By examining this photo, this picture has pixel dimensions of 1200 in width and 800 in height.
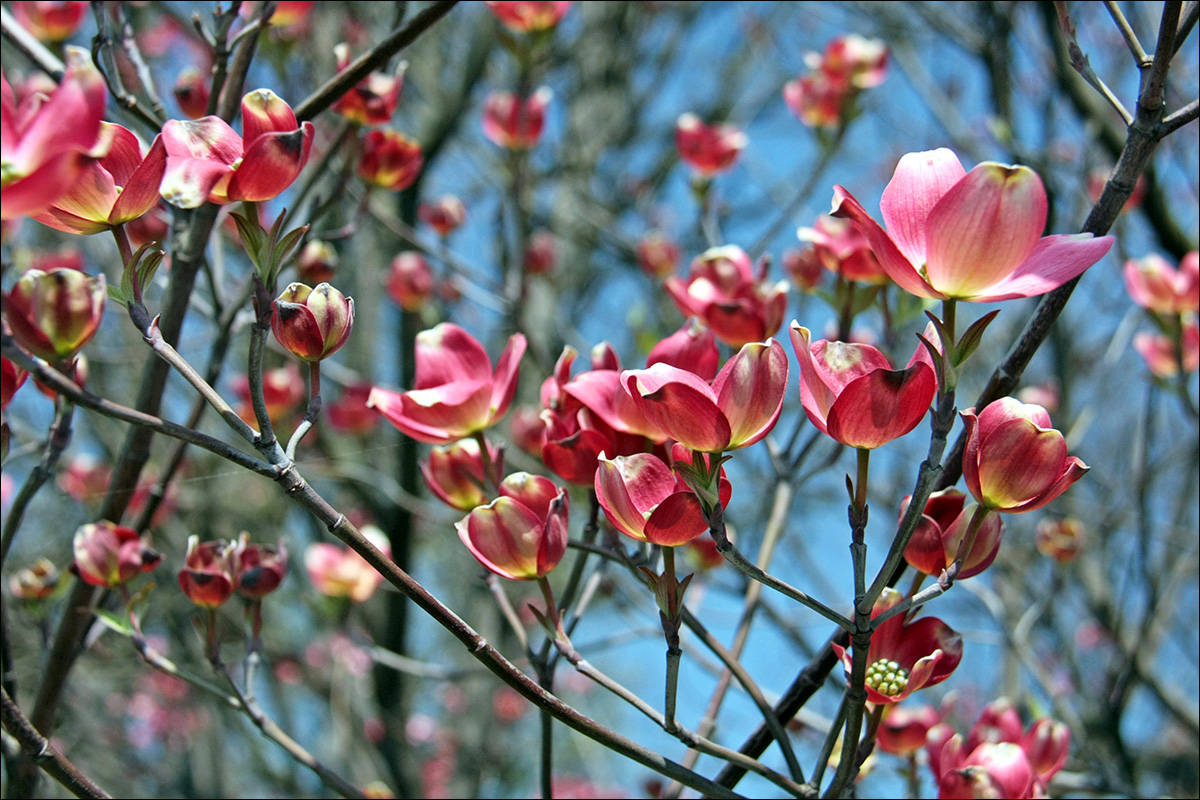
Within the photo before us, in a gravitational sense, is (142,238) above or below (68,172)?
above

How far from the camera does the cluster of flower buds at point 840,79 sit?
1470mm

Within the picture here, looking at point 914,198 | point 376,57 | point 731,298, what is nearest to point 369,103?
point 376,57

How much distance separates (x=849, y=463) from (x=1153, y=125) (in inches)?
72.4

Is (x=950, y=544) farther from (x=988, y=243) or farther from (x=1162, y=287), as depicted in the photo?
(x=1162, y=287)

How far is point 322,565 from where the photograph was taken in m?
1.25

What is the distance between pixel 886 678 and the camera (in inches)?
22.8

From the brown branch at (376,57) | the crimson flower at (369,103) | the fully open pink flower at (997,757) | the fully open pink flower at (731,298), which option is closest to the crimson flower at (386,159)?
the crimson flower at (369,103)

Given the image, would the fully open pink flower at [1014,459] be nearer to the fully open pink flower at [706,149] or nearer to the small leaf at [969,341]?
the small leaf at [969,341]

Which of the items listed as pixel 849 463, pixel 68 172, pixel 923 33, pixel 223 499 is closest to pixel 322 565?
pixel 68 172

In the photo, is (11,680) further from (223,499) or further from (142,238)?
(223,499)

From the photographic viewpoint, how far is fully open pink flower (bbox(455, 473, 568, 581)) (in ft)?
1.87

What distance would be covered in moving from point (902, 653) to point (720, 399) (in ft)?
0.72

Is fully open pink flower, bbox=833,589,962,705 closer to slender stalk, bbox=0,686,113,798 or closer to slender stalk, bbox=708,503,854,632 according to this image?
slender stalk, bbox=708,503,854,632

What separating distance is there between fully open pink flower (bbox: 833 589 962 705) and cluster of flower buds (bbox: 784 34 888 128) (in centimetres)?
107
